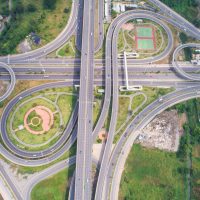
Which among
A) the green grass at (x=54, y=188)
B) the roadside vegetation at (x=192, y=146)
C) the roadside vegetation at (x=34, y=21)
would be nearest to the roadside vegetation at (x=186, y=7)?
the roadside vegetation at (x=192, y=146)

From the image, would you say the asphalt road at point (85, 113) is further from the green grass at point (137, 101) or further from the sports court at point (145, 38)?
the sports court at point (145, 38)

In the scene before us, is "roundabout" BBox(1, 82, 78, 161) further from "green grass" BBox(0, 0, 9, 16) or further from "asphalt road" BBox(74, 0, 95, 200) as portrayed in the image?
"green grass" BBox(0, 0, 9, 16)

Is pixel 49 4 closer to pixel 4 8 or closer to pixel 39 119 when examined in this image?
pixel 4 8

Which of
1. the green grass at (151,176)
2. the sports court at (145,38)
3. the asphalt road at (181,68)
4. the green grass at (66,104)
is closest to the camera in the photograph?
the green grass at (151,176)

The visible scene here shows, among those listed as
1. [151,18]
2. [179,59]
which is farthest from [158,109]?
[151,18]

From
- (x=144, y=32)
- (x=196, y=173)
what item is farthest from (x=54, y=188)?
(x=144, y=32)

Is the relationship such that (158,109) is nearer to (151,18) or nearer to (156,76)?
(156,76)

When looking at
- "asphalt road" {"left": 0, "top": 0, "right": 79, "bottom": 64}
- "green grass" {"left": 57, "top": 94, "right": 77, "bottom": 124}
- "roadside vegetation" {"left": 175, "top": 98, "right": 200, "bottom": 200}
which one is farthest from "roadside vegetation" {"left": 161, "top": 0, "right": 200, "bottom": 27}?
"green grass" {"left": 57, "top": 94, "right": 77, "bottom": 124}
